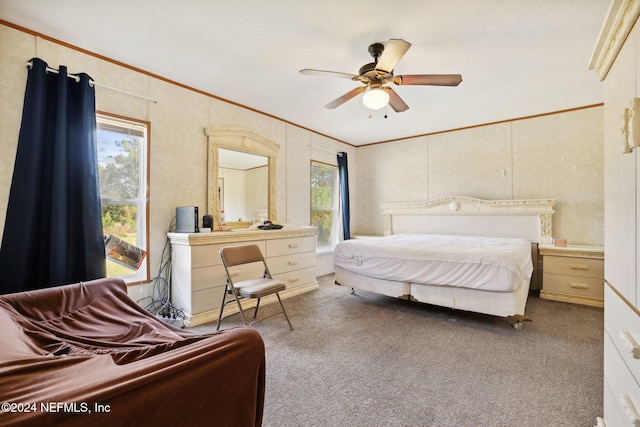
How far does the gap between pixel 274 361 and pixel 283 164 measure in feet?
9.92

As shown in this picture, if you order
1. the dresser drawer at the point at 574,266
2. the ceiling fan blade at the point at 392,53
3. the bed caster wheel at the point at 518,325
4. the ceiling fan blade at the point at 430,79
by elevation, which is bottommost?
the bed caster wheel at the point at 518,325

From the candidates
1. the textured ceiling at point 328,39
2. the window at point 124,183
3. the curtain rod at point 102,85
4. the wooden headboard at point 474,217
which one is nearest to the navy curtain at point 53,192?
the curtain rod at point 102,85

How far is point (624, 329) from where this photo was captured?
110 centimetres

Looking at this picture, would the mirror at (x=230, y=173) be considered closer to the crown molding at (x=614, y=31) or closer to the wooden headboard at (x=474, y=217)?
the wooden headboard at (x=474, y=217)

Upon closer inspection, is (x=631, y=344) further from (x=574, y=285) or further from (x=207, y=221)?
(x=574, y=285)

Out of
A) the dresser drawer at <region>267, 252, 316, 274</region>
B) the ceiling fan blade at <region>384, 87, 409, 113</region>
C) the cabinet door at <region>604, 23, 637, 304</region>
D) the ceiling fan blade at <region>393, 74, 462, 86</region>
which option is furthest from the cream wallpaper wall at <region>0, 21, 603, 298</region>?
the cabinet door at <region>604, 23, 637, 304</region>

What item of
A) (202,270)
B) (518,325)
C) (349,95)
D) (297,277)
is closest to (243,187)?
(202,270)

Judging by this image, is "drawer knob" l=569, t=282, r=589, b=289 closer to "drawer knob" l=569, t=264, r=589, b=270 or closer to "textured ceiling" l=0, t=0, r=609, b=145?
"drawer knob" l=569, t=264, r=589, b=270

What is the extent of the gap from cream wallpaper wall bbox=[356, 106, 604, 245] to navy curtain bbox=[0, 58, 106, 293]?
186 inches

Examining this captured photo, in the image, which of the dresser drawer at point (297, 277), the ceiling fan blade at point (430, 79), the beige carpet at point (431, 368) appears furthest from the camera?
the dresser drawer at point (297, 277)

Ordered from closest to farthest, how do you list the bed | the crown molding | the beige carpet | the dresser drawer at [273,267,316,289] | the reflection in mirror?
1. the crown molding
2. the beige carpet
3. the bed
4. the reflection in mirror
5. the dresser drawer at [273,267,316,289]

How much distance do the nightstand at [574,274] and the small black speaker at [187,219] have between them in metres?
4.33

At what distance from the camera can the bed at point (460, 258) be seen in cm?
273

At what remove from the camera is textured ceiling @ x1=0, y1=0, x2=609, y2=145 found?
6.70 ft
